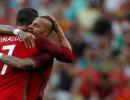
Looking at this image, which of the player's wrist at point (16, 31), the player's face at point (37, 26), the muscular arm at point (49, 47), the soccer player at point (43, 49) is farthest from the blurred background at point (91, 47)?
the player's wrist at point (16, 31)

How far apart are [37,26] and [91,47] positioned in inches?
329

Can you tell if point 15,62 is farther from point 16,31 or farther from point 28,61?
point 16,31

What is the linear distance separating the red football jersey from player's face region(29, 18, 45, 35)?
8.8 inches

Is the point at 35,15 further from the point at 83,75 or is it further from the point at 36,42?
the point at 83,75

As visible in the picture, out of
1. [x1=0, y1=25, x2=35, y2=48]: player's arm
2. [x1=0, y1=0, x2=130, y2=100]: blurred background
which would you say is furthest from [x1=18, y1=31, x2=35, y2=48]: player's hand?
[x1=0, y1=0, x2=130, y2=100]: blurred background

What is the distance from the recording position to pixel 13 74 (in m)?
8.60

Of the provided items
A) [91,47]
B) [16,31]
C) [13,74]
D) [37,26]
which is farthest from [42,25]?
[91,47]

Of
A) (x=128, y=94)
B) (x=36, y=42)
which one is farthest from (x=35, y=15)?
(x=128, y=94)

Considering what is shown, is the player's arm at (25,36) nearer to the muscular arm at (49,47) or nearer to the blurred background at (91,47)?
the muscular arm at (49,47)

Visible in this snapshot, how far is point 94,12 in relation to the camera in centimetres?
1838

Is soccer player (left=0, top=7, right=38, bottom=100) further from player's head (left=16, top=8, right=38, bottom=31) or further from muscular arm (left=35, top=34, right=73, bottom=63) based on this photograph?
player's head (left=16, top=8, right=38, bottom=31)

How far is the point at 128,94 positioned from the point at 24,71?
253 inches

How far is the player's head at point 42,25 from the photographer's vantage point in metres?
8.65

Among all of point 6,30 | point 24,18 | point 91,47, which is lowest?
point 91,47
